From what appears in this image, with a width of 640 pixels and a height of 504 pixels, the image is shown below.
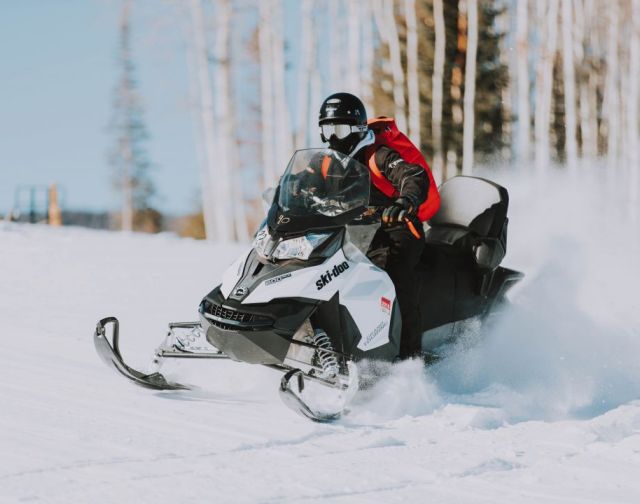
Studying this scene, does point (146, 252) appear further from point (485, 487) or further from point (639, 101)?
point (639, 101)

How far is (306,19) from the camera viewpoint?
19.2 meters

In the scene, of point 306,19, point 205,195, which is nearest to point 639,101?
point 306,19

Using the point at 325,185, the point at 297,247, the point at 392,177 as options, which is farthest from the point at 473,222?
the point at 297,247

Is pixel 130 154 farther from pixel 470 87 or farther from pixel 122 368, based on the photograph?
pixel 122 368

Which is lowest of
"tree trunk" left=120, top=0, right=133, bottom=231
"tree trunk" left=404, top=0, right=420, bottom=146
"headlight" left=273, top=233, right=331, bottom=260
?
"tree trunk" left=120, top=0, right=133, bottom=231

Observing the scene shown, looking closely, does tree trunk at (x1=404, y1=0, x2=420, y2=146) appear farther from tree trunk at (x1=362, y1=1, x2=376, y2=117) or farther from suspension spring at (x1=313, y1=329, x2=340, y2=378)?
suspension spring at (x1=313, y1=329, x2=340, y2=378)

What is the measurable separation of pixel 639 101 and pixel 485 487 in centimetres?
2288

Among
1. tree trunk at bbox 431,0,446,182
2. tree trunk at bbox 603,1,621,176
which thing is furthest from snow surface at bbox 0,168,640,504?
tree trunk at bbox 603,1,621,176

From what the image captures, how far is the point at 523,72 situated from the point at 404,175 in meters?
15.2

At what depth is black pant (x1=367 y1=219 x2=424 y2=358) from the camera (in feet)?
13.9

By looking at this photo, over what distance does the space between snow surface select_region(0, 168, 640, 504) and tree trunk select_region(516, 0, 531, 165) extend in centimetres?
1220

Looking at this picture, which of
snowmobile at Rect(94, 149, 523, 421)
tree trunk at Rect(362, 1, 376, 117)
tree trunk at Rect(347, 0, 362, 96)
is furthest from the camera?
tree trunk at Rect(362, 1, 376, 117)

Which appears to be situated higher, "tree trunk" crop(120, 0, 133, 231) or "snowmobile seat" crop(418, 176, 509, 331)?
"snowmobile seat" crop(418, 176, 509, 331)

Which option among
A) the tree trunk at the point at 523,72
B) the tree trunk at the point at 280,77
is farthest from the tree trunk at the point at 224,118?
the tree trunk at the point at 523,72
